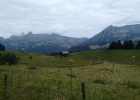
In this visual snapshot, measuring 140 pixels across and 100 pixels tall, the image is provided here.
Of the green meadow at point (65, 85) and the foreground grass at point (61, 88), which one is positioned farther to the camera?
the green meadow at point (65, 85)

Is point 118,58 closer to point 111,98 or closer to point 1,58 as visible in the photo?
point 1,58

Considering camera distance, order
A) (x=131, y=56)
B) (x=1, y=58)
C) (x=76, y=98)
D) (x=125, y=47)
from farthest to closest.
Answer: (x=125, y=47), (x=131, y=56), (x=1, y=58), (x=76, y=98)

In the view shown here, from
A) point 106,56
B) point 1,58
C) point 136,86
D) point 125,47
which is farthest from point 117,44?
point 136,86

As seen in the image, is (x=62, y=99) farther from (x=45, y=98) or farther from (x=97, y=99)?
(x=97, y=99)

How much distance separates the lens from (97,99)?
47.2 ft

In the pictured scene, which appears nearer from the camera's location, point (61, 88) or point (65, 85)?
point (61, 88)

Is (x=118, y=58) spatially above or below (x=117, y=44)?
below

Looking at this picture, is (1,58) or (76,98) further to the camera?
(1,58)

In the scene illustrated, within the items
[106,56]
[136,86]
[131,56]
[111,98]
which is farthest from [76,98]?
[106,56]

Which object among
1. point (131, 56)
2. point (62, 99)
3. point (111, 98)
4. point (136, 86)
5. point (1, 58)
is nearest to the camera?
point (62, 99)

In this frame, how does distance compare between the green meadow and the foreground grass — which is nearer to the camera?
the foreground grass

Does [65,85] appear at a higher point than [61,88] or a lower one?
lower

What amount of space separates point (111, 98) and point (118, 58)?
105 m

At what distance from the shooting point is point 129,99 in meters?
15.9
